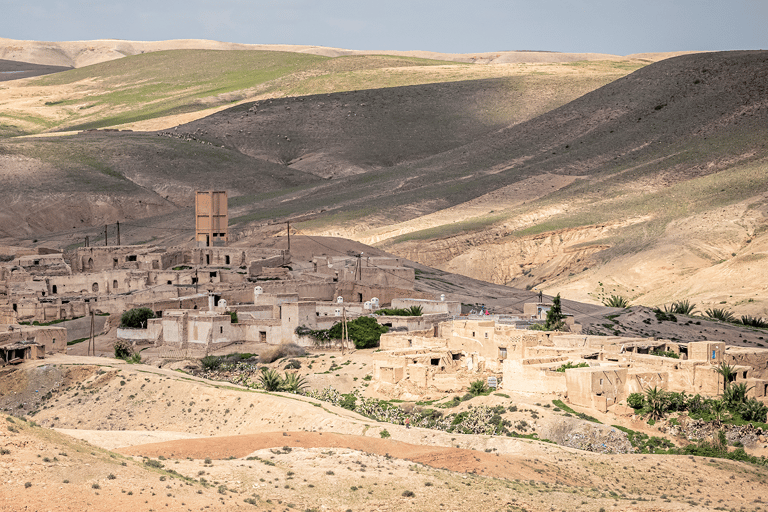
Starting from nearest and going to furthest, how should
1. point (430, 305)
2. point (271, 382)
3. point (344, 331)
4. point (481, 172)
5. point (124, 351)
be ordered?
1. point (271, 382)
2. point (344, 331)
3. point (124, 351)
4. point (430, 305)
5. point (481, 172)

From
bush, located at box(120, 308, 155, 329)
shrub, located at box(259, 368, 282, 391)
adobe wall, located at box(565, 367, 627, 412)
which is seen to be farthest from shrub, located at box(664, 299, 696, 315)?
adobe wall, located at box(565, 367, 627, 412)

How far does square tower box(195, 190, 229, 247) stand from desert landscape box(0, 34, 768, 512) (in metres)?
0.38

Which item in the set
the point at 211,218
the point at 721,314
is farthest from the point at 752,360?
the point at 211,218

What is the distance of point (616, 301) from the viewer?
5497 centimetres

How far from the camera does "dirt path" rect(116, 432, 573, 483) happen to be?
2033 cm

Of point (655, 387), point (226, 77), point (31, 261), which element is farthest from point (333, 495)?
point (226, 77)

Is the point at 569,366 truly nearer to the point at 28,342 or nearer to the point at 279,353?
the point at 279,353

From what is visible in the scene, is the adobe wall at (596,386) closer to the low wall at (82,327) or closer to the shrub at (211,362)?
the shrub at (211,362)

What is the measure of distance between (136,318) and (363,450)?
22088mm

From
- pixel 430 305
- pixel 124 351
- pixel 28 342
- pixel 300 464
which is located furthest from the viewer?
pixel 430 305

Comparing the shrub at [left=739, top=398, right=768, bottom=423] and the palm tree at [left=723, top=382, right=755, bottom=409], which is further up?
the palm tree at [left=723, top=382, right=755, bottom=409]

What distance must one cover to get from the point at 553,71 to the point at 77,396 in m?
132

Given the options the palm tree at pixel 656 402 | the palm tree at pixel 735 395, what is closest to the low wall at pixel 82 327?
the palm tree at pixel 656 402

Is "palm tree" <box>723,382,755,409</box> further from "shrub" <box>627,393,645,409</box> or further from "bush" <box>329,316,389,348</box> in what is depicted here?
"bush" <box>329,316,389,348</box>
